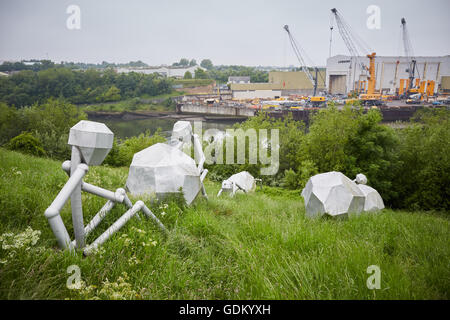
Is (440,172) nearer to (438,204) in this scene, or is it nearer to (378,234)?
(438,204)

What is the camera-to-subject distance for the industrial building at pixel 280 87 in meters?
74.1

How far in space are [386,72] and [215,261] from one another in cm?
5367

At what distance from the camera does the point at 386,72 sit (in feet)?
157

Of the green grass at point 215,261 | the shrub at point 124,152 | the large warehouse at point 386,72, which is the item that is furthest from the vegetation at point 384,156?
the large warehouse at point 386,72

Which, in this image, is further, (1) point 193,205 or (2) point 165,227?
(1) point 193,205

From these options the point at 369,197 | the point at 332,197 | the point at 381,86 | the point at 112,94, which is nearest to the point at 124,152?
the point at 369,197

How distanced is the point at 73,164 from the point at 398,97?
52515 millimetres

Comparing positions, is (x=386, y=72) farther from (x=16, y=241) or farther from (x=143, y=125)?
(x=16, y=241)

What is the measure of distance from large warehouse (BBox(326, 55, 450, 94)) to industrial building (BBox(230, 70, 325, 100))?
21.1 meters

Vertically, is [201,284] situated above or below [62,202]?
below

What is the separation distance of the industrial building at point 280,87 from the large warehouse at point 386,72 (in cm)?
2107
